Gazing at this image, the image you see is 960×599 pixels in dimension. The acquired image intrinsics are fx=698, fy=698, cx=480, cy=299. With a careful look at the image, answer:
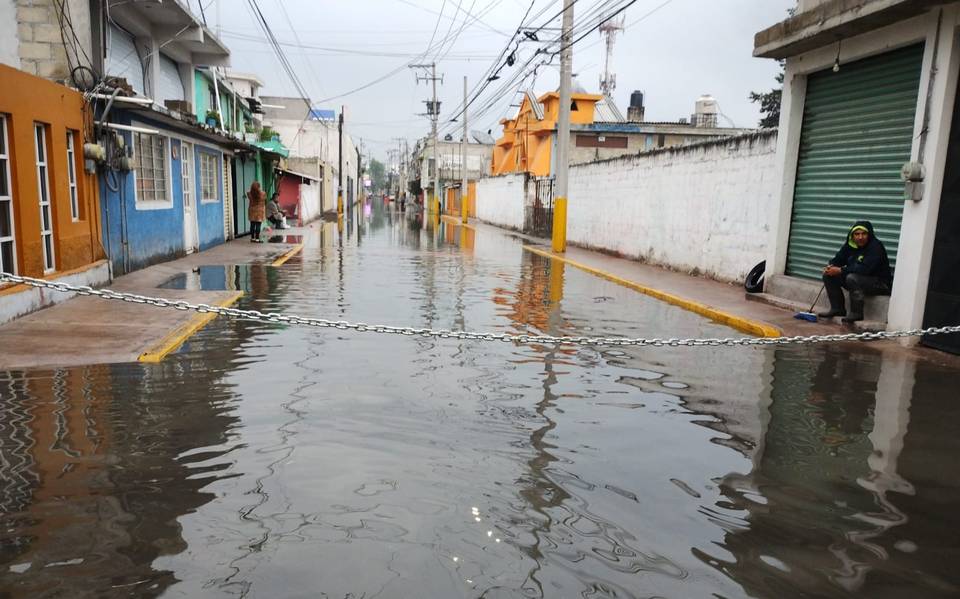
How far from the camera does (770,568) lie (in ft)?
10.5

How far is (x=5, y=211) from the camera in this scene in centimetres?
841

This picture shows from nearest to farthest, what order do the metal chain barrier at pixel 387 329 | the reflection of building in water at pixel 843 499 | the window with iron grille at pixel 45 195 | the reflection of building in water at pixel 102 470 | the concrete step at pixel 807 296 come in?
1. the reflection of building in water at pixel 102 470
2. the reflection of building in water at pixel 843 499
3. the metal chain barrier at pixel 387 329
4. the concrete step at pixel 807 296
5. the window with iron grille at pixel 45 195

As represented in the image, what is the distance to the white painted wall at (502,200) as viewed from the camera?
3469 centimetres

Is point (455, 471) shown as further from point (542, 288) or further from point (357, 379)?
point (542, 288)

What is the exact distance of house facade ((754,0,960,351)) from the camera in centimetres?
811

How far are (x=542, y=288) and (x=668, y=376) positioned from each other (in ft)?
21.6

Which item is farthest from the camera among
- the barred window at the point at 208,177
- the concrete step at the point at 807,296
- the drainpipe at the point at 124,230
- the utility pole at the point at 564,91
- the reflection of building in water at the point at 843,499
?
the utility pole at the point at 564,91

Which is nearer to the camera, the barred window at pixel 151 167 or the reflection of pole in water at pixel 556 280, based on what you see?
the reflection of pole in water at pixel 556 280

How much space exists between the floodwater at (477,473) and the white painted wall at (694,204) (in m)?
5.69

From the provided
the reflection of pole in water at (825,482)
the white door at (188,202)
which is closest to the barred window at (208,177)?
the white door at (188,202)

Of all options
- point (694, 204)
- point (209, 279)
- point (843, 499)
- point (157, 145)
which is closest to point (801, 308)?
point (694, 204)

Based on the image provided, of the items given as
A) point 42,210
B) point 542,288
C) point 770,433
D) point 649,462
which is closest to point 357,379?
point 649,462

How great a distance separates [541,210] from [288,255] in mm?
14876

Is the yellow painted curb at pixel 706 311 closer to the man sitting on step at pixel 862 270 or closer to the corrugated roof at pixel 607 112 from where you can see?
the man sitting on step at pixel 862 270
